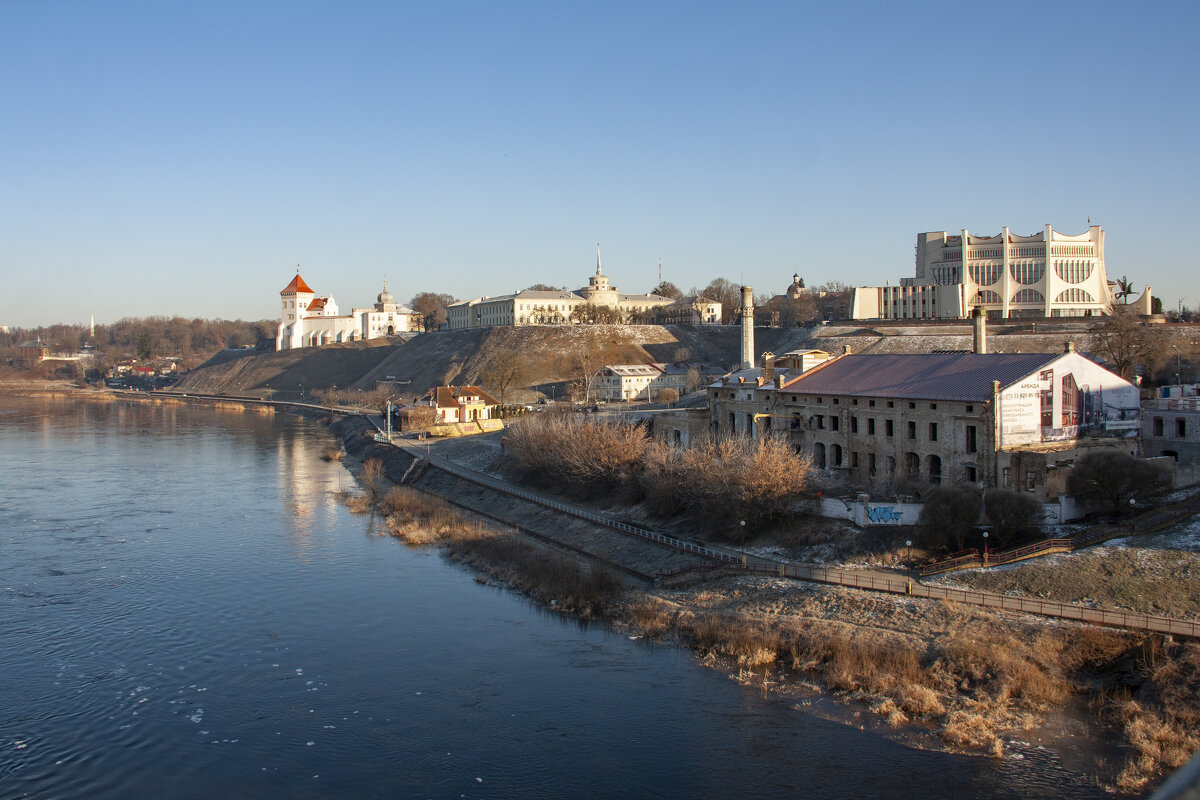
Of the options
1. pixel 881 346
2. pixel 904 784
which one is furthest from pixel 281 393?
pixel 904 784

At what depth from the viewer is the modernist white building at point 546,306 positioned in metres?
127

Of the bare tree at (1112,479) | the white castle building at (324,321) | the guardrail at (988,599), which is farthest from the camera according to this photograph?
the white castle building at (324,321)

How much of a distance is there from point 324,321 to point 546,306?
41.6 m

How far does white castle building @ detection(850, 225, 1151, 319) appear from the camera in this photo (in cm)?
7662

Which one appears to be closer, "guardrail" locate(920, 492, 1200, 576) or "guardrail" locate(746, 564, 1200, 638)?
"guardrail" locate(746, 564, 1200, 638)

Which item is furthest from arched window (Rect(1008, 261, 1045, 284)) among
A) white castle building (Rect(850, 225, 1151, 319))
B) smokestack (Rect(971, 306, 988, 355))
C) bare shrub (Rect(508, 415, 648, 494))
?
bare shrub (Rect(508, 415, 648, 494))

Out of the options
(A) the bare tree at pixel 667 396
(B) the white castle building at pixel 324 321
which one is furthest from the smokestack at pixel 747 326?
(B) the white castle building at pixel 324 321

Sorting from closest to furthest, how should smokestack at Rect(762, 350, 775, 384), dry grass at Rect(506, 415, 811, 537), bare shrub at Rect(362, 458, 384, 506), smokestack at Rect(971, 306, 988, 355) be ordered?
dry grass at Rect(506, 415, 811, 537) → smokestack at Rect(971, 306, 988, 355) → smokestack at Rect(762, 350, 775, 384) → bare shrub at Rect(362, 458, 384, 506)

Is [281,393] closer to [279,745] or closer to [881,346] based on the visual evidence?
[881,346]

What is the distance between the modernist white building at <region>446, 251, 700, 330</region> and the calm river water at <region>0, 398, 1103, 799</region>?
89.5 meters

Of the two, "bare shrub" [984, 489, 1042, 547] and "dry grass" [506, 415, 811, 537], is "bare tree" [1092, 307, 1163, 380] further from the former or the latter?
"bare shrub" [984, 489, 1042, 547]

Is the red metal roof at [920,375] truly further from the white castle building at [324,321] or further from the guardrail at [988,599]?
the white castle building at [324,321]

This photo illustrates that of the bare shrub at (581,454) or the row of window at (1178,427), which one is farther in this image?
the bare shrub at (581,454)

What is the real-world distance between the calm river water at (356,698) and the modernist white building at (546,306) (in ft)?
294
